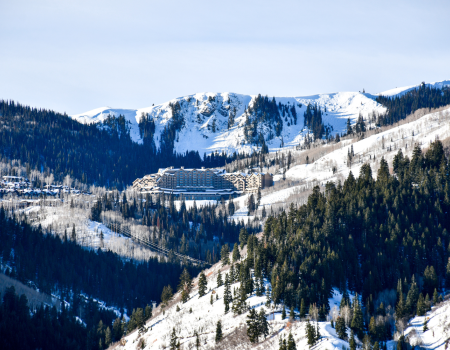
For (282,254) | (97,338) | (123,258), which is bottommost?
(97,338)

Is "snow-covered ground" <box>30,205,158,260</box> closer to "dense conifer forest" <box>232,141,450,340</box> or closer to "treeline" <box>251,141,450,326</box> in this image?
"dense conifer forest" <box>232,141,450,340</box>

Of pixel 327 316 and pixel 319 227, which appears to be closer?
pixel 327 316

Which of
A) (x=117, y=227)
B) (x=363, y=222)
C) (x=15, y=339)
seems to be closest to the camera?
(x=15, y=339)

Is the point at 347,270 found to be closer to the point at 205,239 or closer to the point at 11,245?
the point at 205,239

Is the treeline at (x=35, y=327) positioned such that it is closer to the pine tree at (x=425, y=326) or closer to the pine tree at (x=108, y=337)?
the pine tree at (x=108, y=337)

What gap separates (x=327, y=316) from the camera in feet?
303

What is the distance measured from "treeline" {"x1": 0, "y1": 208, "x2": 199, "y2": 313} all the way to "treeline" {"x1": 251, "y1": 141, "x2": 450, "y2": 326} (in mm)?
40894

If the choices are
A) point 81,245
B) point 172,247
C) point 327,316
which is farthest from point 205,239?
point 327,316

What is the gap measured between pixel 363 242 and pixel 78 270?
3114 inches

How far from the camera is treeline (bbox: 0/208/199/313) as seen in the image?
144875 millimetres

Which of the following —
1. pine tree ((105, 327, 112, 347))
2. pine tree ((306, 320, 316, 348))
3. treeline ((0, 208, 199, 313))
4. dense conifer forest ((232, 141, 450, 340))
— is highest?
dense conifer forest ((232, 141, 450, 340))

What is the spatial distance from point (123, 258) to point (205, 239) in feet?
105

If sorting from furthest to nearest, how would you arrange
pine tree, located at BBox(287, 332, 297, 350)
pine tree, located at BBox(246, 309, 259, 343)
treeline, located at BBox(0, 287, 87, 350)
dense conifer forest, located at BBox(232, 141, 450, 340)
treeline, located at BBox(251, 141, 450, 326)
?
treeline, located at BBox(0, 287, 87, 350)
treeline, located at BBox(251, 141, 450, 326)
dense conifer forest, located at BBox(232, 141, 450, 340)
pine tree, located at BBox(246, 309, 259, 343)
pine tree, located at BBox(287, 332, 297, 350)

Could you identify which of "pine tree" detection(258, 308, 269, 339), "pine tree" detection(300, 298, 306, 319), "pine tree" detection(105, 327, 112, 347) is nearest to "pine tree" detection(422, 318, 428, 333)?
"pine tree" detection(300, 298, 306, 319)
